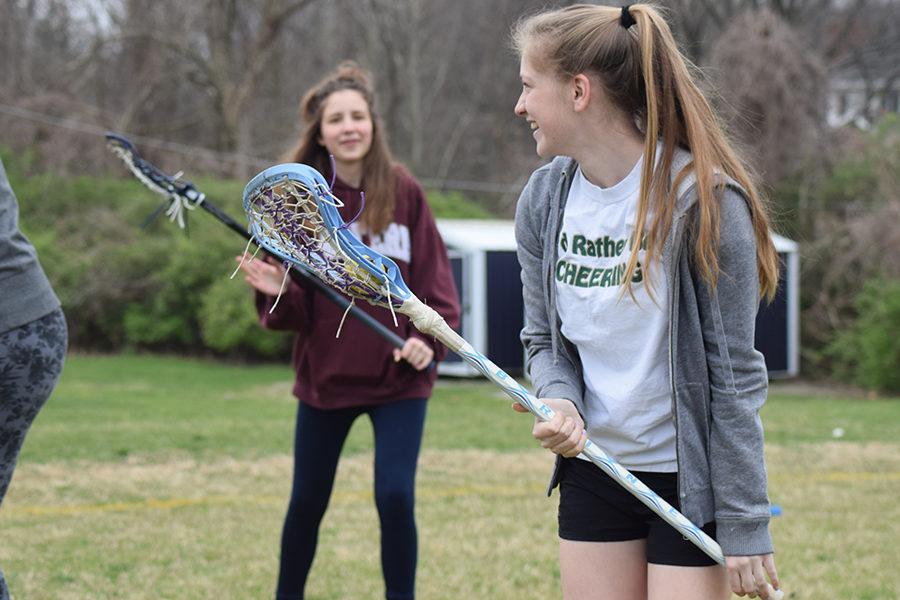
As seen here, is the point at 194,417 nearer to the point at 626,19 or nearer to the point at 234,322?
the point at 234,322

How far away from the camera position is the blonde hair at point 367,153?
4.27 metres

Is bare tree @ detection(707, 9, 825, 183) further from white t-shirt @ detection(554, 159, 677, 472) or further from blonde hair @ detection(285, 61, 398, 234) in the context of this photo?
white t-shirt @ detection(554, 159, 677, 472)

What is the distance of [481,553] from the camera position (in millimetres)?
5664

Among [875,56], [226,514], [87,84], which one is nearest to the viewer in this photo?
[226,514]

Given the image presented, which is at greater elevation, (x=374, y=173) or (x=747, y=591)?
(x=374, y=173)

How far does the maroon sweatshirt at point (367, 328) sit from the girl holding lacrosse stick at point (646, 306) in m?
1.44

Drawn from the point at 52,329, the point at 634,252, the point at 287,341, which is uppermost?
the point at 634,252

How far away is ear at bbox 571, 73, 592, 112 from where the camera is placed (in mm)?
2598

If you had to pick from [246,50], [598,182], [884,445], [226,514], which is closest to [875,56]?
[246,50]

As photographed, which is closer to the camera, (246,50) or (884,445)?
(884,445)

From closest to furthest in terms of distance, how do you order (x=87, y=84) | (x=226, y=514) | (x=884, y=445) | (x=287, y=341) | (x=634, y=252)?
(x=634, y=252) → (x=226, y=514) → (x=884, y=445) → (x=287, y=341) → (x=87, y=84)

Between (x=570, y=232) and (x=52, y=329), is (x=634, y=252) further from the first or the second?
(x=52, y=329)

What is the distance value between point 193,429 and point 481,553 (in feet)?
17.1

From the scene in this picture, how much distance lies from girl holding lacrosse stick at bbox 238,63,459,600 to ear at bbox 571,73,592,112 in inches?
64.4
